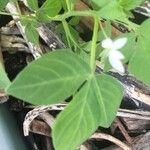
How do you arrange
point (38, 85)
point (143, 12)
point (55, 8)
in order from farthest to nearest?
point (143, 12) < point (55, 8) < point (38, 85)

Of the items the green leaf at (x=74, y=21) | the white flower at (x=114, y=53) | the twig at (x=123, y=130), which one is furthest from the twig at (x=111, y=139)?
the white flower at (x=114, y=53)

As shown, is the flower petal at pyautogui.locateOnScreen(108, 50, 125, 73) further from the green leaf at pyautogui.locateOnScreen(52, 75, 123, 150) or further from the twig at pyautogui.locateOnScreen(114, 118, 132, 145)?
the twig at pyautogui.locateOnScreen(114, 118, 132, 145)

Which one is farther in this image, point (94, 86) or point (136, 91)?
point (136, 91)

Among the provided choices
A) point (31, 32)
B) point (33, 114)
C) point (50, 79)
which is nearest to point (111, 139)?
point (33, 114)

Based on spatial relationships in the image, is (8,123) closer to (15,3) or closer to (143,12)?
(15,3)

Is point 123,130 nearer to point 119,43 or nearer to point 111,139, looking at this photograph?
point 111,139

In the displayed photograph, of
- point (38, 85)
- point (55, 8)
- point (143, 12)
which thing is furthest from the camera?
point (143, 12)

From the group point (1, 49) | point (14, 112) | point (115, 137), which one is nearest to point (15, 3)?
point (1, 49)

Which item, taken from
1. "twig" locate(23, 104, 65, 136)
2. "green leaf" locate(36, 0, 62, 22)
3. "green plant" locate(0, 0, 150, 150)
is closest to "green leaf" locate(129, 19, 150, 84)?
"green plant" locate(0, 0, 150, 150)
